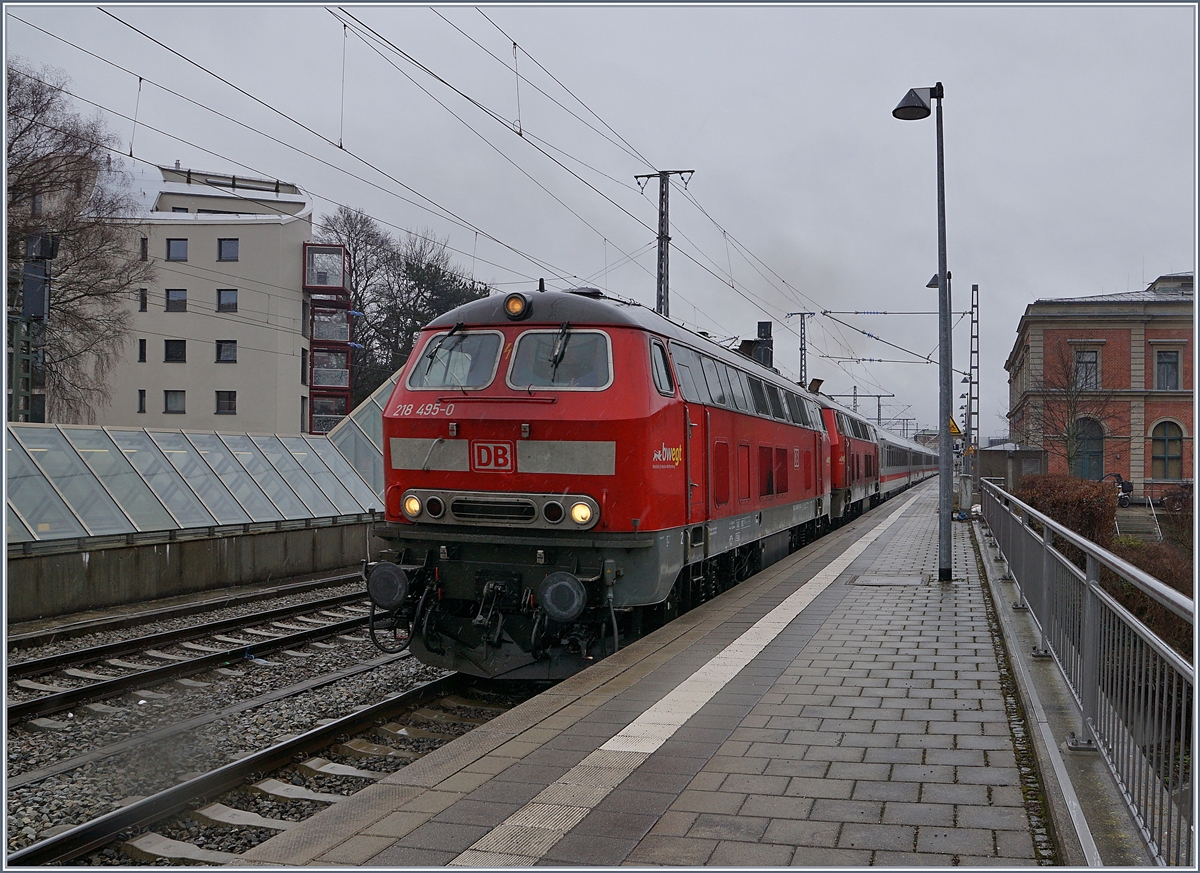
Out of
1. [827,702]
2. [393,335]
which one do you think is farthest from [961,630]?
[393,335]

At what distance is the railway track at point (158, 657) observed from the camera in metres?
8.39

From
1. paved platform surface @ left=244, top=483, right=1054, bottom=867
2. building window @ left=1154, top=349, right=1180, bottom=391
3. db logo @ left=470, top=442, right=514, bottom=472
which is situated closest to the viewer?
paved platform surface @ left=244, top=483, right=1054, bottom=867

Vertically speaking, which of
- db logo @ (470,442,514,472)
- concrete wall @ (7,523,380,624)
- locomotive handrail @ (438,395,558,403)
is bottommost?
concrete wall @ (7,523,380,624)

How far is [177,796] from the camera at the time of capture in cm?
579

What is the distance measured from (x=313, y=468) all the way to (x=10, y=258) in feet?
33.5

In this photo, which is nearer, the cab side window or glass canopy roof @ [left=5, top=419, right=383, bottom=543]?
the cab side window

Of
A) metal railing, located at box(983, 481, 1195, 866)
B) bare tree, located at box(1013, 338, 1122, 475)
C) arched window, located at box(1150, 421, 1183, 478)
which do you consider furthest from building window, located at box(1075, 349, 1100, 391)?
metal railing, located at box(983, 481, 1195, 866)

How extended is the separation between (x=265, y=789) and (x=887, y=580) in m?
9.11

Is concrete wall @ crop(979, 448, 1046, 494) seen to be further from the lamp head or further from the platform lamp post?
the lamp head

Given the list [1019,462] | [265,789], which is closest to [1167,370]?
[1019,462]

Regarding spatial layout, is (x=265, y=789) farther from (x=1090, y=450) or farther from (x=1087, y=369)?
(x=1090, y=450)

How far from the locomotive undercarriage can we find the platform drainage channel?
15.4ft

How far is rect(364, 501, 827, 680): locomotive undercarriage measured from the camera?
8.28 metres

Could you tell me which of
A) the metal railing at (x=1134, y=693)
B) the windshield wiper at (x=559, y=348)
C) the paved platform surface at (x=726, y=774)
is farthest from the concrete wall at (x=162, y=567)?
the metal railing at (x=1134, y=693)
